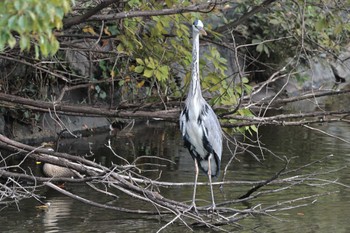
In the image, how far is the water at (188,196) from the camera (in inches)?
242

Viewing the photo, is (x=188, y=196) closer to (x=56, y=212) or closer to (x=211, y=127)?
(x=211, y=127)

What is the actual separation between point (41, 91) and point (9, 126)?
719 mm

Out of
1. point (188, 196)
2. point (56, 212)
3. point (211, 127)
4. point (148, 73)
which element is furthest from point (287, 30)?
point (56, 212)

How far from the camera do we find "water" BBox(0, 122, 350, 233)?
6141 mm

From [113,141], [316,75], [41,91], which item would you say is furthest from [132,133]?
[316,75]

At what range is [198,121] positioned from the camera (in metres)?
6.21

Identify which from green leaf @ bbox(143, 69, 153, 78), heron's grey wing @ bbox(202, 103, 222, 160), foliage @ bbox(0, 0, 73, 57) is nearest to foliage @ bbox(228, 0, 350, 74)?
heron's grey wing @ bbox(202, 103, 222, 160)

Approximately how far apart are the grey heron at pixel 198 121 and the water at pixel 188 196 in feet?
1.56

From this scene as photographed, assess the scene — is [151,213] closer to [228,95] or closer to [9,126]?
[228,95]

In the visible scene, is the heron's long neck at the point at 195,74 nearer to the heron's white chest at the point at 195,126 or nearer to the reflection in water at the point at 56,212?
the heron's white chest at the point at 195,126

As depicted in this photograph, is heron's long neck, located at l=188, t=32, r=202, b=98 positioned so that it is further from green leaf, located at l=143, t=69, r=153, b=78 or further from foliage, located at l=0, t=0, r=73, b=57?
foliage, located at l=0, t=0, r=73, b=57

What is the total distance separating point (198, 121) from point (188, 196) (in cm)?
121

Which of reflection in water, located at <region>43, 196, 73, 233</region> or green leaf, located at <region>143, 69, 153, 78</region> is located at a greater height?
green leaf, located at <region>143, 69, 153, 78</region>

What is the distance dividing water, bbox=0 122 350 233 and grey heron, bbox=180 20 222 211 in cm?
48
